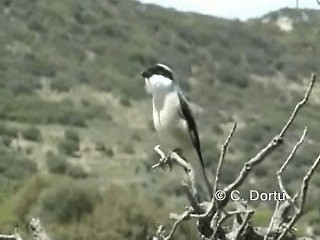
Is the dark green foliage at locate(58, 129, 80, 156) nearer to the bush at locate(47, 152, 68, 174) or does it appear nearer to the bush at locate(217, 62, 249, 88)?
the bush at locate(47, 152, 68, 174)

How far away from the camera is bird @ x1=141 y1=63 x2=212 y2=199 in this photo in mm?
4945

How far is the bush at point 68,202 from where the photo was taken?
15329 millimetres

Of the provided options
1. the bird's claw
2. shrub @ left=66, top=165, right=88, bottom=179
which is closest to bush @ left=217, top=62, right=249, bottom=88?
shrub @ left=66, top=165, right=88, bottom=179

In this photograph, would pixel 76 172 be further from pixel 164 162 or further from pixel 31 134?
pixel 164 162

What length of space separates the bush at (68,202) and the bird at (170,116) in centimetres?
1005

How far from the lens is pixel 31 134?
26125mm

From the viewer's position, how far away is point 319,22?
2.81 meters

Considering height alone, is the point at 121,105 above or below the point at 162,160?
above

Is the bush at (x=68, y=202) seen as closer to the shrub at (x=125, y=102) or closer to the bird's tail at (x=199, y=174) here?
the bird's tail at (x=199, y=174)

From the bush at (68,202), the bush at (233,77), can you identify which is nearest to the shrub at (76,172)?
the bush at (68,202)

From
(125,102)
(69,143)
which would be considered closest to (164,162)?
(69,143)

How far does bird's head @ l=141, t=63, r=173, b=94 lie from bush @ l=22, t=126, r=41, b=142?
21198 mm

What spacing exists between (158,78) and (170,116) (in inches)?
7.6

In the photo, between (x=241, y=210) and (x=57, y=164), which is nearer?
(x=241, y=210)
